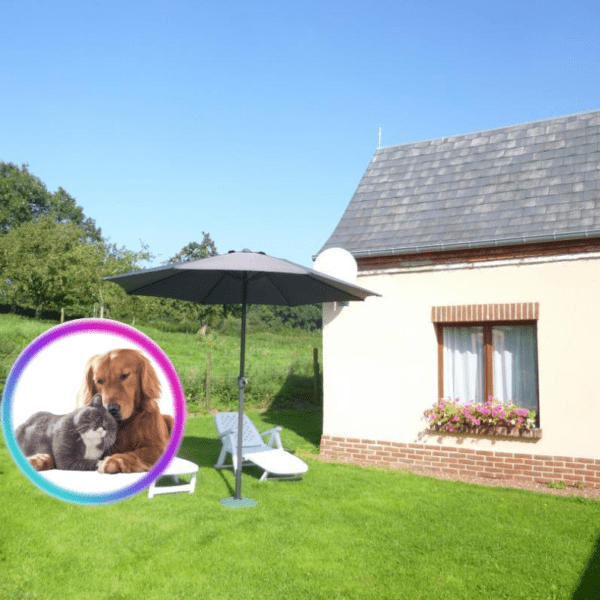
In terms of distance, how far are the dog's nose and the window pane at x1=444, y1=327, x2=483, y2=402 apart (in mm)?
7808

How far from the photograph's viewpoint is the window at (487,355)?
26.5 ft

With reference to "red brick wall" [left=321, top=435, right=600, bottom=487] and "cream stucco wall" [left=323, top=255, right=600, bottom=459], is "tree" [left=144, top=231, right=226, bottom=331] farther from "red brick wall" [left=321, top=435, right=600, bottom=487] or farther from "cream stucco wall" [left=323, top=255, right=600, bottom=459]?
"red brick wall" [left=321, top=435, right=600, bottom=487]

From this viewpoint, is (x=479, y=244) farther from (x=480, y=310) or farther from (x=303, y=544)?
(x=303, y=544)

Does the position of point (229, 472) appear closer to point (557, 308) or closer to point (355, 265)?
point (355, 265)

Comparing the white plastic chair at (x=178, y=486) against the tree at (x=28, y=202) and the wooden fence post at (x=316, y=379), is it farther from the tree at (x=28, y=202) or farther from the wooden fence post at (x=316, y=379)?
the tree at (x=28, y=202)

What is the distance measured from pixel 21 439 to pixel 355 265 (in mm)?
7949

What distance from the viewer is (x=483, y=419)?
316 inches

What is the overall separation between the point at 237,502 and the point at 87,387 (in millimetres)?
5439

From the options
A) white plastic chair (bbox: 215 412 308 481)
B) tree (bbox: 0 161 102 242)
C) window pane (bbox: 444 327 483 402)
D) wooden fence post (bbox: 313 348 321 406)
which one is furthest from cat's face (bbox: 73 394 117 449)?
tree (bbox: 0 161 102 242)

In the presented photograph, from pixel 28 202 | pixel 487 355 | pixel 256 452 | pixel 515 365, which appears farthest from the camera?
pixel 28 202

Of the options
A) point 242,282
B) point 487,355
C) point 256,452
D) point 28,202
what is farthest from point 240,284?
point 28,202

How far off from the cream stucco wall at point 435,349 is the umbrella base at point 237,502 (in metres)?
3.09

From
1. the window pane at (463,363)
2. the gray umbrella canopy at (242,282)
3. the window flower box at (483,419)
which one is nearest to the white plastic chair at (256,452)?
the gray umbrella canopy at (242,282)

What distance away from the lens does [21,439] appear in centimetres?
115
